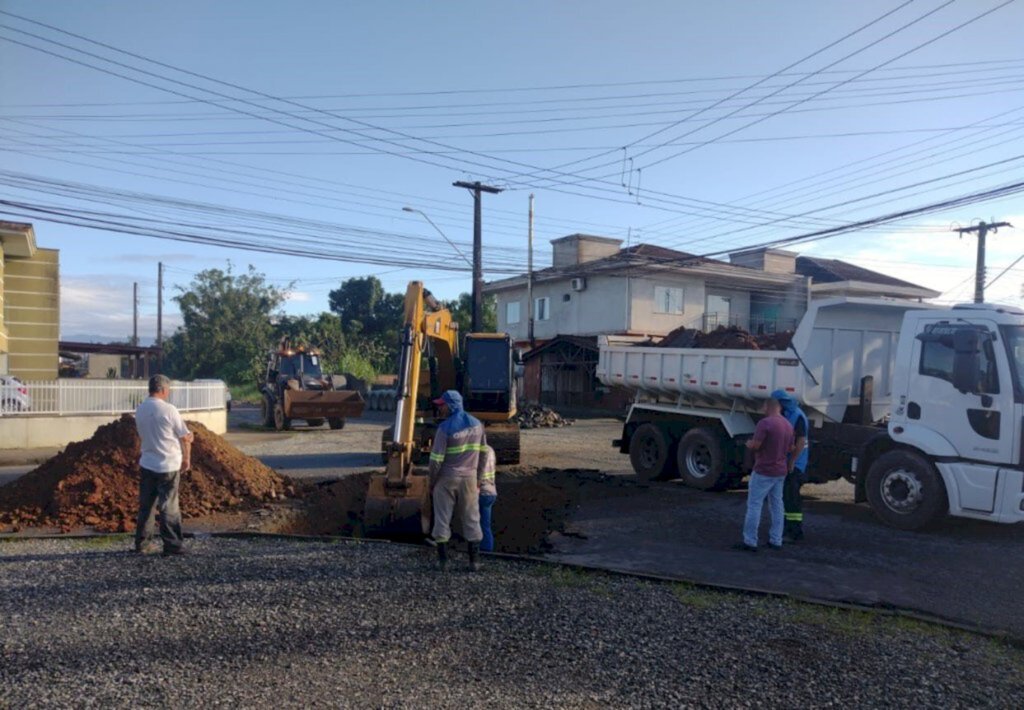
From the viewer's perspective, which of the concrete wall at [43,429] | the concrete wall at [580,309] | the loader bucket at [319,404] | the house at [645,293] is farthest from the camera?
the concrete wall at [580,309]

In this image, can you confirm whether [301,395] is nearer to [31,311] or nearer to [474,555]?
[31,311]

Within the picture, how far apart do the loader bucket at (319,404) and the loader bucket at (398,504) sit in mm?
15526

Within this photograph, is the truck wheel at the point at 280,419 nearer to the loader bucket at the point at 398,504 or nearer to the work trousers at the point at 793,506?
the loader bucket at the point at 398,504

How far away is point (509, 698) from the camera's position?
4.78 m

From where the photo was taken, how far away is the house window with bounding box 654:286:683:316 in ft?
124

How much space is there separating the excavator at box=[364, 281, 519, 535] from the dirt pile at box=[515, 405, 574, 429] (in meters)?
13.0

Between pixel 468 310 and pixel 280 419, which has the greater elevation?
pixel 468 310

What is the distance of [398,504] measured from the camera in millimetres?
9641

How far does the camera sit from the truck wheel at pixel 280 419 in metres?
25.8

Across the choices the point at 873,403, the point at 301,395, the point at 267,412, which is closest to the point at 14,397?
the point at 301,395

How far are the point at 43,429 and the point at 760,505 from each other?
56.5ft

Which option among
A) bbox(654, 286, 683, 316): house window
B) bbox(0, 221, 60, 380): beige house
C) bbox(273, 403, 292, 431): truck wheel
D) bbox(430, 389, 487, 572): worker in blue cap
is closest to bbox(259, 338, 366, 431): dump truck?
bbox(273, 403, 292, 431): truck wheel

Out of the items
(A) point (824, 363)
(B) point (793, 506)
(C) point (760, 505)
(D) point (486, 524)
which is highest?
(A) point (824, 363)

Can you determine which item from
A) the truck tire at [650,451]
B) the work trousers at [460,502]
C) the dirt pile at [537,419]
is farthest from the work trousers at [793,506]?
the dirt pile at [537,419]
